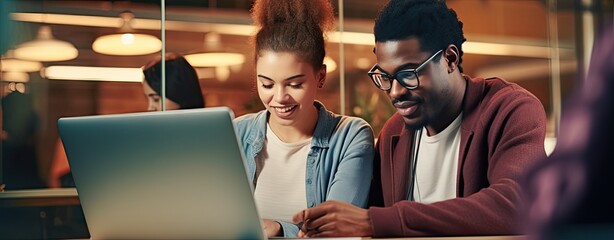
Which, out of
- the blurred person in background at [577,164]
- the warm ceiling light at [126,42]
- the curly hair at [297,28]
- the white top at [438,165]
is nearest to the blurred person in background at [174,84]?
the warm ceiling light at [126,42]

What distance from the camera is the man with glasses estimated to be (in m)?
2.43

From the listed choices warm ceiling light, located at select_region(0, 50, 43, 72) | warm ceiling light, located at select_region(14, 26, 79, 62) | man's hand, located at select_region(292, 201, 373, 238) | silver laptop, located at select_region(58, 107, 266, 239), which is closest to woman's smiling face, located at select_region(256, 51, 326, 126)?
man's hand, located at select_region(292, 201, 373, 238)

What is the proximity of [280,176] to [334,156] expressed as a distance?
0.85 feet

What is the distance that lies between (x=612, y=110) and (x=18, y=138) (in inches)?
202

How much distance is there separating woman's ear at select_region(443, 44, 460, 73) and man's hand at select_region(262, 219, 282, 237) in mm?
797

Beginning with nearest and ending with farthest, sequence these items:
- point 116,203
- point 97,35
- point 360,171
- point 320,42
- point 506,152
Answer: point 116,203
point 506,152
point 360,171
point 320,42
point 97,35

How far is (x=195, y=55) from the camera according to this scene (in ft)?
12.8

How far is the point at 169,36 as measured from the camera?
13.0 feet

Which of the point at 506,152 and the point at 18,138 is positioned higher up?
the point at 506,152

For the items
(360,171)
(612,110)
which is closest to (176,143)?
(612,110)

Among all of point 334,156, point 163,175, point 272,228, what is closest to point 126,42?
point 334,156

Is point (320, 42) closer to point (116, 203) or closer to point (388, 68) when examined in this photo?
point (388, 68)

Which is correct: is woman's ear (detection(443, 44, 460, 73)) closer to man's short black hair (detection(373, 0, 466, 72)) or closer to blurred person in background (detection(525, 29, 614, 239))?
man's short black hair (detection(373, 0, 466, 72))

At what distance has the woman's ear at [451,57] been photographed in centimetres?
286
